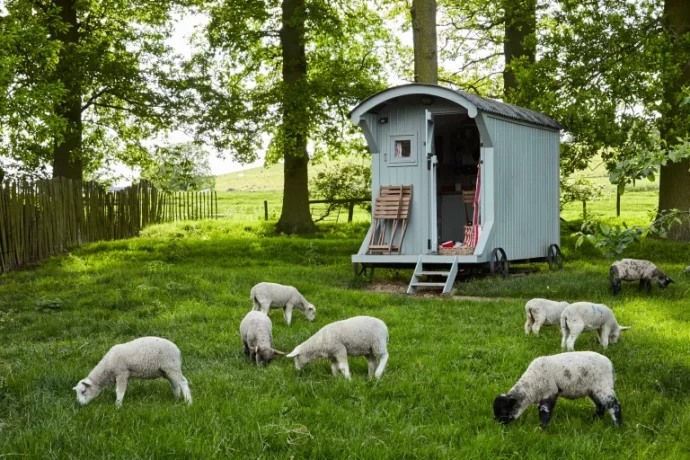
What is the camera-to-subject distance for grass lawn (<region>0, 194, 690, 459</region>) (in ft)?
19.5

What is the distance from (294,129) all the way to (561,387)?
18.9 meters

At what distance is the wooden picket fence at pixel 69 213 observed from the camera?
18281mm

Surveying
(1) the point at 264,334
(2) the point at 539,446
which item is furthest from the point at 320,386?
(2) the point at 539,446

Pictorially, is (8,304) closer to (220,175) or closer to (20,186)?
(20,186)

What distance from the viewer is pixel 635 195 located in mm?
53125

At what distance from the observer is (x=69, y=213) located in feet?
71.9

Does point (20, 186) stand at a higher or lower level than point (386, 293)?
higher

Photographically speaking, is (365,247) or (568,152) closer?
(365,247)

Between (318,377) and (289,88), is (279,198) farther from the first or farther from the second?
(318,377)

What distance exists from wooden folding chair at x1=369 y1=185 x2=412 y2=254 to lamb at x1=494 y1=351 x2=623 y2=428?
34.5 feet

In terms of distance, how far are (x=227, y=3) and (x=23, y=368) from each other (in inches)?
793

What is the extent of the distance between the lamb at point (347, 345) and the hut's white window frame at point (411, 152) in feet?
30.9

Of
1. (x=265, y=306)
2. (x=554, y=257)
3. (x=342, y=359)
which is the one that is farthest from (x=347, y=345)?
(x=554, y=257)

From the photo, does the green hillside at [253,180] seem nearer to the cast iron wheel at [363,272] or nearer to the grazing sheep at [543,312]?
the cast iron wheel at [363,272]
